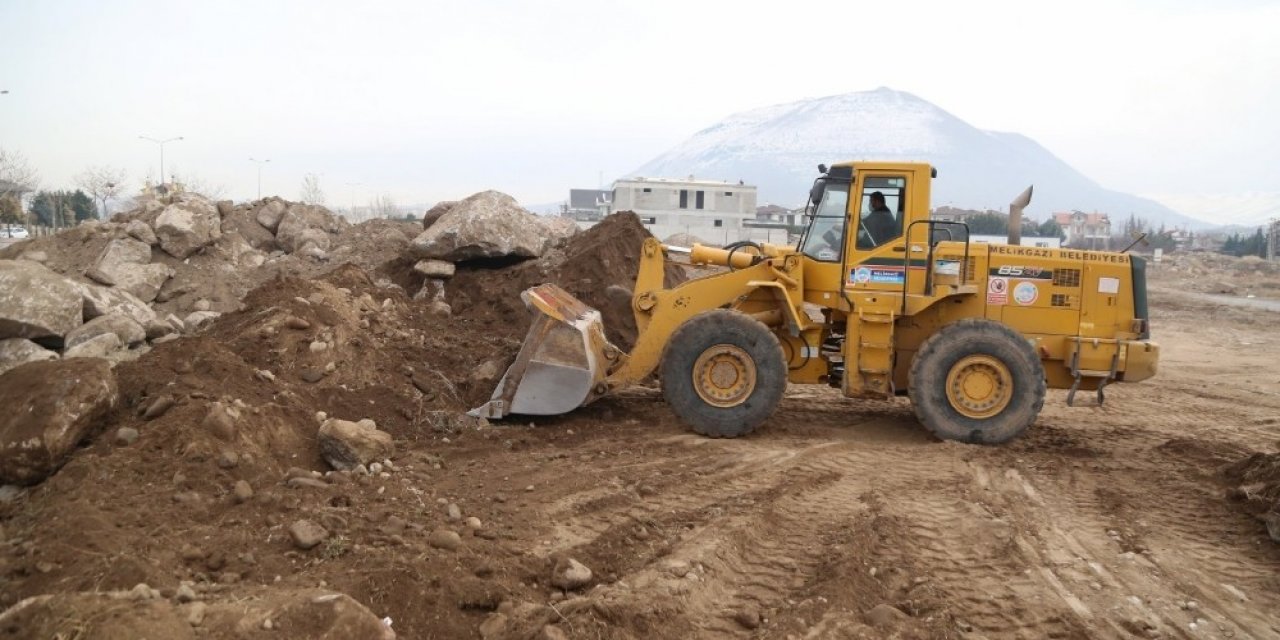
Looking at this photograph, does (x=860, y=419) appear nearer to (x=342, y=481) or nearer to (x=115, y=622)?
(x=342, y=481)

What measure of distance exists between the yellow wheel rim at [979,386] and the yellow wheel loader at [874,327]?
0.04 feet

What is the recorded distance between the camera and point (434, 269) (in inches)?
530

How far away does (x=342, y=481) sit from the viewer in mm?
6297

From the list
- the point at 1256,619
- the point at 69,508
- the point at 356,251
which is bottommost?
the point at 1256,619

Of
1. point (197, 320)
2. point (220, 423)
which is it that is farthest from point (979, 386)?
point (197, 320)

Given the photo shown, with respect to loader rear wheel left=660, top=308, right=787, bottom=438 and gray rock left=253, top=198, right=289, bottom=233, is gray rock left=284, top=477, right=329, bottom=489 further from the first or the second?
gray rock left=253, top=198, right=289, bottom=233

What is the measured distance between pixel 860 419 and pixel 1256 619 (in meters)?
4.79

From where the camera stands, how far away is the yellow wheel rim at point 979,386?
8.33 meters

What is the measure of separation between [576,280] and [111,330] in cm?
609

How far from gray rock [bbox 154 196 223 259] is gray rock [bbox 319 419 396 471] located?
890 cm

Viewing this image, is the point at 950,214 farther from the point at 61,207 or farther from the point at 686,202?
the point at 686,202

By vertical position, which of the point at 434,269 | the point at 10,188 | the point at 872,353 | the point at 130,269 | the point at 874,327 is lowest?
the point at 872,353

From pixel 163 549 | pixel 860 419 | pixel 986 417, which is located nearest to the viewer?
pixel 163 549

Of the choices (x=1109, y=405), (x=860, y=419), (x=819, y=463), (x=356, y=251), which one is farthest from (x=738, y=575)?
(x=356, y=251)
